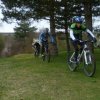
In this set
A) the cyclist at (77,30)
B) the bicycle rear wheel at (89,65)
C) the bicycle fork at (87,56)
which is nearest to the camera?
the bicycle rear wheel at (89,65)

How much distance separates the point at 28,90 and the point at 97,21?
20.1 meters

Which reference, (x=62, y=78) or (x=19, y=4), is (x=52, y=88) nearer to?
(x=62, y=78)

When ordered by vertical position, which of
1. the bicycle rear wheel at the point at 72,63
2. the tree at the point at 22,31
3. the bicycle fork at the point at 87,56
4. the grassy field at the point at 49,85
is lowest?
the grassy field at the point at 49,85

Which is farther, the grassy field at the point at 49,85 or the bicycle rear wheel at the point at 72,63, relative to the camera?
the bicycle rear wheel at the point at 72,63

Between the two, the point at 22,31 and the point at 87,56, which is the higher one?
the point at 22,31

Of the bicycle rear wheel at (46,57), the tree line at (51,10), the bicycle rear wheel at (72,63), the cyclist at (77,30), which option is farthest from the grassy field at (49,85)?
the tree line at (51,10)

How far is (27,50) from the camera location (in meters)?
67.7

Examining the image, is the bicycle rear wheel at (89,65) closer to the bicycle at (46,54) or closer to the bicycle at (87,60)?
the bicycle at (87,60)

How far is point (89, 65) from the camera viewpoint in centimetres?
1375

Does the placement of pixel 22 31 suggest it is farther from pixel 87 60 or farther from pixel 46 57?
pixel 87 60

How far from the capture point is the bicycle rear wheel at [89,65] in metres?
13.4

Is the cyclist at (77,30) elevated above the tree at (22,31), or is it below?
below

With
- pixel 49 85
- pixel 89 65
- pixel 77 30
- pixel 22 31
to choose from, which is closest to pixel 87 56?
pixel 89 65

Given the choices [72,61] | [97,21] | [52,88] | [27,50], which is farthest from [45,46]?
[27,50]
